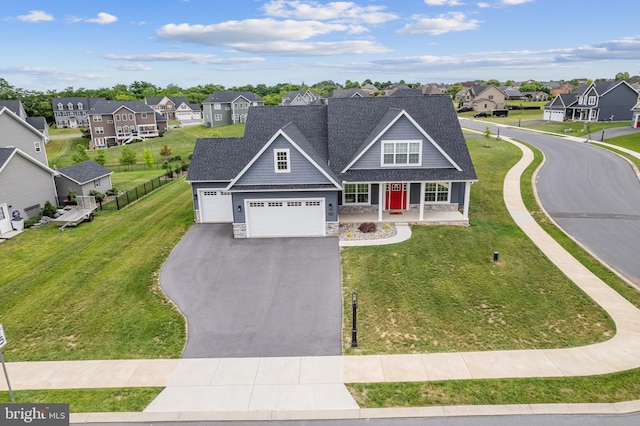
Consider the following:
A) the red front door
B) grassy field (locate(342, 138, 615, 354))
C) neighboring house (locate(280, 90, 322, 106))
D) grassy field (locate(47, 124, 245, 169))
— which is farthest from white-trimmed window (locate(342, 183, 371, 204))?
neighboring house (locate(280, 90, 322, 106))

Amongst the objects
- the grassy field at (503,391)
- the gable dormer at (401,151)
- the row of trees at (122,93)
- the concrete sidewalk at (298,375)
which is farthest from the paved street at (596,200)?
the row of trees at (122,93)

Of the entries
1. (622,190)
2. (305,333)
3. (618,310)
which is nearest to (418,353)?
(305,333)

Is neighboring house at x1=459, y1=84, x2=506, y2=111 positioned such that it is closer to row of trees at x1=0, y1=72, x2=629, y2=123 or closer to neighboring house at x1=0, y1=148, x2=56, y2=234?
row of trees at x1=0, y1=72, x2=629, y2=123

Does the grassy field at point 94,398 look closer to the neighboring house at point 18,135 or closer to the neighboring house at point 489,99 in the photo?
the neighboring house at point 18,135

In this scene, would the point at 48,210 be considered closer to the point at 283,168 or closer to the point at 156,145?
the point at 283,168

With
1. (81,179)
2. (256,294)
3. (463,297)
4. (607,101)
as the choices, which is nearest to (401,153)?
(463,297)

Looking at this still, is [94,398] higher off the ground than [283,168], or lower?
lower
